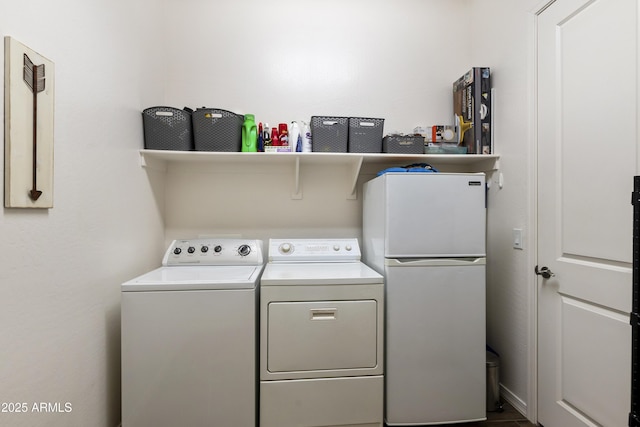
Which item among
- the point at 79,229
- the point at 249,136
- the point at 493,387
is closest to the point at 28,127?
the point at 79,229

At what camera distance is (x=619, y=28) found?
4.01ft

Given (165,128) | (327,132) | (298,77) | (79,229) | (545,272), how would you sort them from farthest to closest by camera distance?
1. (298,77)
2. (327,132)
3. (165,128)
4. (545,272)
5. (79,229)

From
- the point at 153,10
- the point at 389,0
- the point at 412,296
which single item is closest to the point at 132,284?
the point at 412,296

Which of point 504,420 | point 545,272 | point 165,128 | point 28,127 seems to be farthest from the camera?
point 165,128

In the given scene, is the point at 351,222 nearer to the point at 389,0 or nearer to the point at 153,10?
the point at 389,0

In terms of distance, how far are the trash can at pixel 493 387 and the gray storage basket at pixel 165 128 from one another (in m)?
2.41

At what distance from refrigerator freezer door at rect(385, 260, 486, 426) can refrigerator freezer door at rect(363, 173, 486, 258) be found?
96 millimetres

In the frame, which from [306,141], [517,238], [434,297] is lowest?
[434,297]

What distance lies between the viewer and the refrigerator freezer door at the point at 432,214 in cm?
162

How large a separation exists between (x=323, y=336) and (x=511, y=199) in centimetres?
144

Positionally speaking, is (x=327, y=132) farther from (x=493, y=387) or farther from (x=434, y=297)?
(x=493, y=387)

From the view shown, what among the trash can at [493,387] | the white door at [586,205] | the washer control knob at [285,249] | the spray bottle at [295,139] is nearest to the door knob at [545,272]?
the white door at [586,205]

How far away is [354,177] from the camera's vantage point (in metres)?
2.11

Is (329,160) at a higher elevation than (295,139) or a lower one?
lower
